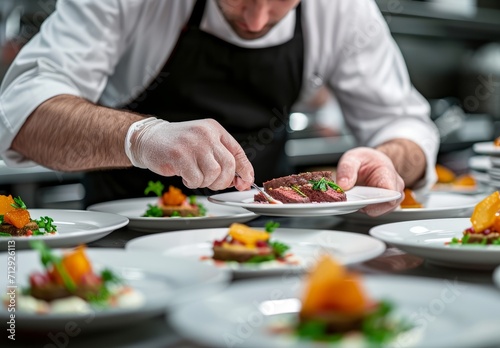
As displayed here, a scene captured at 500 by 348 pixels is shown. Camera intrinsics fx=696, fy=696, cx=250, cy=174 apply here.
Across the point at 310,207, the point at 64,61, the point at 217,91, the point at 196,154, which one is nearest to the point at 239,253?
the point at 310,207

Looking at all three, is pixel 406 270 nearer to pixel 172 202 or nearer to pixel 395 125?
pixel 172 202

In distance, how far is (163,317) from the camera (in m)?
0.94

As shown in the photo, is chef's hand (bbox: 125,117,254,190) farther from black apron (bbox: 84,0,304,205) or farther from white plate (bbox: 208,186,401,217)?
black apron (bbox: 84,0,304,205)

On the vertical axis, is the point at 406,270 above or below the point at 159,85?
below

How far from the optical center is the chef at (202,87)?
1864mm

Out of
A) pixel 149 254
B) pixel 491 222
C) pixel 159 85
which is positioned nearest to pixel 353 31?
pixel 159 85

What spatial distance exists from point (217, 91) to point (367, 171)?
643 millimetres

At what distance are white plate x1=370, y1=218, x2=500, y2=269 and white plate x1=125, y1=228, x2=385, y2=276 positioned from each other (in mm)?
55

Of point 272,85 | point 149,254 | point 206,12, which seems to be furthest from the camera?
point 272,85

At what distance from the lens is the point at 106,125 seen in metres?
Answer: 1.79

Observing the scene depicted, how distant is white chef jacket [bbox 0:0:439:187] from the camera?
204 cm

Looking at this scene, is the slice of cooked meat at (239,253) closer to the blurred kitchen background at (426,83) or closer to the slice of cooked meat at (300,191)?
the slice of cooked meat at (300,191)

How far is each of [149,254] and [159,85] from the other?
1.31m

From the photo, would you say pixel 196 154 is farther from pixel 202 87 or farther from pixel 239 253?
pixel 202 87
